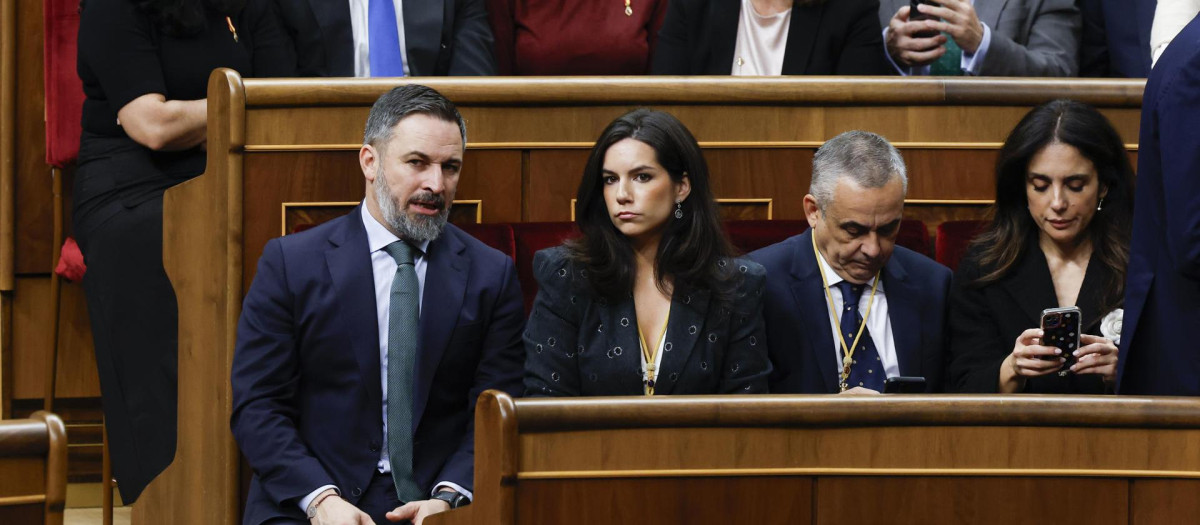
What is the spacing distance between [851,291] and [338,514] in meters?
0.62

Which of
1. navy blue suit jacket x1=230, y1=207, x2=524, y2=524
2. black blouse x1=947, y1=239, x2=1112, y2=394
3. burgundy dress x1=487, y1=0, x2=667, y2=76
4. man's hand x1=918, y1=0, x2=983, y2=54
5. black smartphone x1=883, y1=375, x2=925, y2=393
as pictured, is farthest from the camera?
burgundy dress x1=487, y1=0, x2=667, y2=76

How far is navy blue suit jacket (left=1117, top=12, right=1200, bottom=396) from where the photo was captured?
1.22 m

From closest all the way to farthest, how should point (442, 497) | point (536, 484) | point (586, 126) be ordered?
point (536, 484) → point (442, 497) → point (586, 126)

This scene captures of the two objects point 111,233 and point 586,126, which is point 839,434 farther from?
point 111,233

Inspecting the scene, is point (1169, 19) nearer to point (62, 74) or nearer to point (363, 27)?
point (363, 27)

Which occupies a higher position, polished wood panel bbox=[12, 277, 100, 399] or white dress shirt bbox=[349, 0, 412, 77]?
white dress shirt bbox=[349, 0, 412, 77]

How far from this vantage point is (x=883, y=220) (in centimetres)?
167

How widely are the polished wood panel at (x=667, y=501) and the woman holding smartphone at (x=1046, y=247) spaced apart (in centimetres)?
49

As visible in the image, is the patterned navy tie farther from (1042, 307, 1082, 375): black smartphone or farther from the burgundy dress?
the burgundy dress

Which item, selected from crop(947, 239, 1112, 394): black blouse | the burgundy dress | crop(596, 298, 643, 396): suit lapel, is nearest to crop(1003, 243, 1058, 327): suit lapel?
crop(947, 239, 1112, 394): black blouse

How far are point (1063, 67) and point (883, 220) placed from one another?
70 centimetres

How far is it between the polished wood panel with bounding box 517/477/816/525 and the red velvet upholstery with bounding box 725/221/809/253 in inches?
25.8

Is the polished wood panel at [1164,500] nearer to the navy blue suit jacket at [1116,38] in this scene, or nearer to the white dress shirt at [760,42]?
the white dress shirt at [760,42]

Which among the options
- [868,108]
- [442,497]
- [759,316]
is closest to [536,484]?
[442,497]
